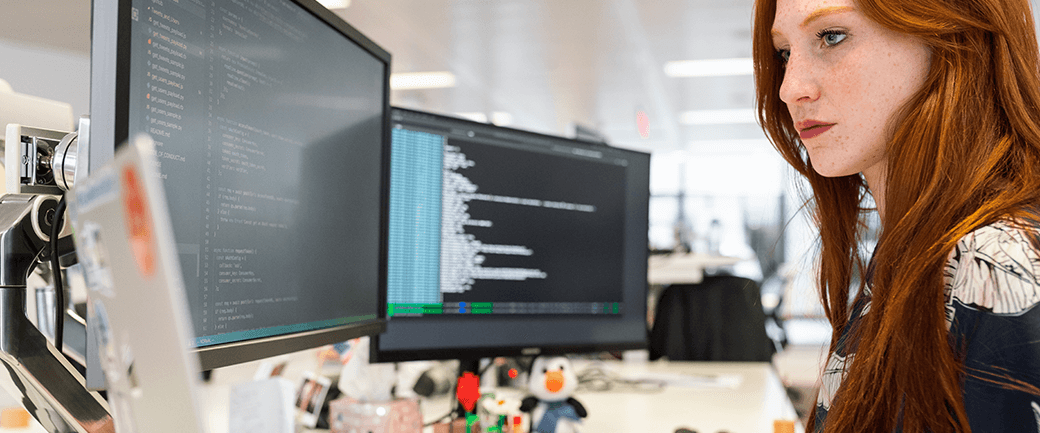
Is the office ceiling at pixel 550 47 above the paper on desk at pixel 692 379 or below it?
above

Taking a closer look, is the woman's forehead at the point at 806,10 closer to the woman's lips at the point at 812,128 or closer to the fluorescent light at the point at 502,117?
the woman's lips at the point at 812,128

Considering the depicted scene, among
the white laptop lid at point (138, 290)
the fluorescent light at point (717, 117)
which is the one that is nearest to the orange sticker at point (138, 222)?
the white laptop lid at point (138, 290)

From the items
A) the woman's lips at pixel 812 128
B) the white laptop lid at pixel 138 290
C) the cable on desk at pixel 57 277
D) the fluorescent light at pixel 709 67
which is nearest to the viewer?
the white laptop lid at pixel 138 290

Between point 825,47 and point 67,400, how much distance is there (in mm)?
793

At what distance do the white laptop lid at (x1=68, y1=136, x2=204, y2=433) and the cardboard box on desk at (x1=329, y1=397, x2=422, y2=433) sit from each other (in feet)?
2.25

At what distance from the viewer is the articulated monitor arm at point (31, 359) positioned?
0.56 m

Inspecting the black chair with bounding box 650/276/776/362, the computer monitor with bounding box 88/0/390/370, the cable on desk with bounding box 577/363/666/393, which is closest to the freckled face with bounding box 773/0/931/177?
the computer monitor with bounding box 88/0/390/370

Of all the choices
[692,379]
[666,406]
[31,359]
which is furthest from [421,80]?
[31,359]

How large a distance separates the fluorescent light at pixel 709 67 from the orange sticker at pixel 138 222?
18.7 feet

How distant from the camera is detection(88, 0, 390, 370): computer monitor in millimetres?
518

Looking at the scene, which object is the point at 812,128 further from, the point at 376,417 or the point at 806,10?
the point at 376,417

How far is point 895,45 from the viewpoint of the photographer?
62 cm

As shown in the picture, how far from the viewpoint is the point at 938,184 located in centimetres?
57

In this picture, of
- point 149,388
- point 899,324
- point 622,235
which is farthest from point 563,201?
point 149,388
